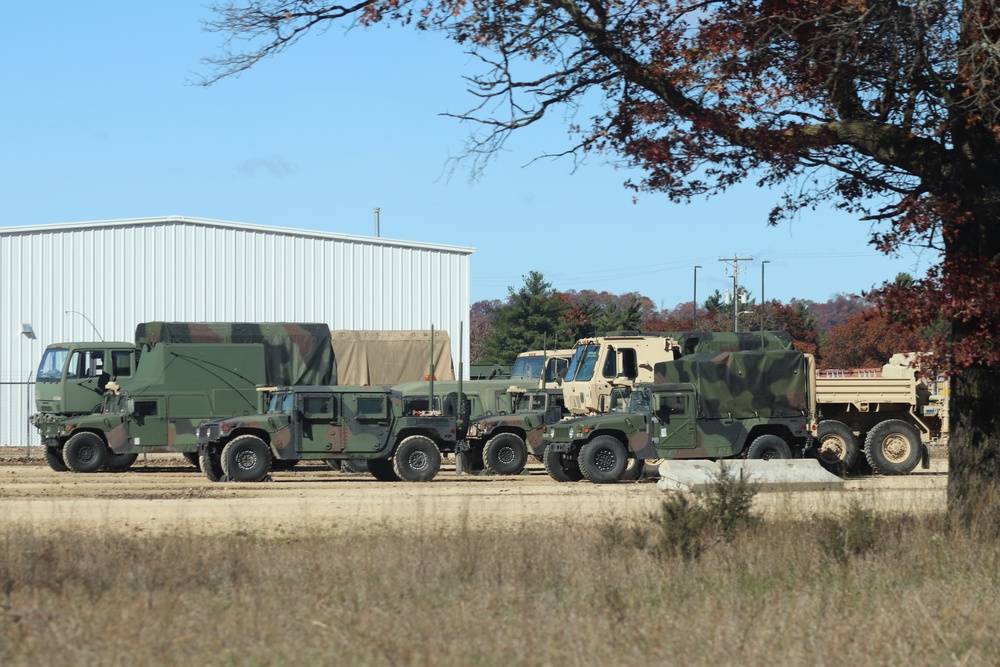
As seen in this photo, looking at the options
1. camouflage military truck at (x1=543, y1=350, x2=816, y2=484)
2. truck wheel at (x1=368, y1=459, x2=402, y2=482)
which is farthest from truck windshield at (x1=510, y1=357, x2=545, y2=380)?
camouflage military truck at (x1=543, y1=350, x2=816, y2=484)

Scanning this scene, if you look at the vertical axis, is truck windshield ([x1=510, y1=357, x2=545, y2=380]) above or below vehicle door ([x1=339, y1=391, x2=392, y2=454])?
above

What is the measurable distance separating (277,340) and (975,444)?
17511 millimetres

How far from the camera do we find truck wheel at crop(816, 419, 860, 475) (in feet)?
75.2

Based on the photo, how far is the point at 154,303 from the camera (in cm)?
4109

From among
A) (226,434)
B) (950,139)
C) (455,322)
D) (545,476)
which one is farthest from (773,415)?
(455,322)

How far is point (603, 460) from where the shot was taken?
2159cm

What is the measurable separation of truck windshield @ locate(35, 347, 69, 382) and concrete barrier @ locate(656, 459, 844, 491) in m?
13.3

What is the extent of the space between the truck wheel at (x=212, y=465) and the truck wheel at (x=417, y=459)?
2.94 metres

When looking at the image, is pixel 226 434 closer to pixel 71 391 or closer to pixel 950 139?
pixel 71 391

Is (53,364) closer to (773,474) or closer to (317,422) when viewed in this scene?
(317,422)

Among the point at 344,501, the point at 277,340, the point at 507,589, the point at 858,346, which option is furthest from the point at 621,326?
the point at 507,589

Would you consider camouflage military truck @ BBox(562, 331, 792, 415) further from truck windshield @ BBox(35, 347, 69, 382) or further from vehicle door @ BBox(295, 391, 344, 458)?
truck windshield @ BBox(35, 347, 69, 382)

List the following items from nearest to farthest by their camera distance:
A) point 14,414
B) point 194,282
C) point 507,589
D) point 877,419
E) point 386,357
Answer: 1. point 507,589
2. point 877,419
3. point 386,357
4. point 14,414
5. point 194,282

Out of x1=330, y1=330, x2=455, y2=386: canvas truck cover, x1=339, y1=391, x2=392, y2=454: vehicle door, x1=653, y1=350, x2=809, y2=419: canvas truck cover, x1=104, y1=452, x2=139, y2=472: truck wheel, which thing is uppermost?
x1=330, y1=330, x2=455, y2=386: canvas truck cover
